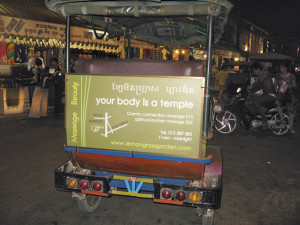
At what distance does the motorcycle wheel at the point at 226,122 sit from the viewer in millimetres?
9016

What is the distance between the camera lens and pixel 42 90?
34.9ft

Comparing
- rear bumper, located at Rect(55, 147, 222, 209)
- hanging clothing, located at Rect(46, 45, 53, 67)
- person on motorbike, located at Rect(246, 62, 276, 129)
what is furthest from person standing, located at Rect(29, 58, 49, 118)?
rear bumper, located at Rect(55, 147, 222, 209)

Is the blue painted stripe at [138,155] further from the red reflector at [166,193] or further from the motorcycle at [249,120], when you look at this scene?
the motorcycle at [249,120]

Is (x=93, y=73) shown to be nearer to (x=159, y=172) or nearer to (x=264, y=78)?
(x=159, y=172)

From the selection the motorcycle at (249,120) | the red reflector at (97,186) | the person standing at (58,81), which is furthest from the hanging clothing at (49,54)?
the red reflector at (97,186)

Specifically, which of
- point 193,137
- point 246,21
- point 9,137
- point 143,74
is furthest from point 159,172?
point 246,21

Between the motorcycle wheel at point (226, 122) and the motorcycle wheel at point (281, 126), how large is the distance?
1.22 metres

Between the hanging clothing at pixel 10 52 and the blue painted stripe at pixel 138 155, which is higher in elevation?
the hanging clothing at pixel 10 52

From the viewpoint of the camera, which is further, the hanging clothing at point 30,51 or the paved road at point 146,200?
the hanging clothing at point 30,51

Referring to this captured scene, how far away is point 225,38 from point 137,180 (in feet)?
123

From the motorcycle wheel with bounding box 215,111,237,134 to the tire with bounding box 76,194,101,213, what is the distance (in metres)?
5.67

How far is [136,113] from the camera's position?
3.41 metres

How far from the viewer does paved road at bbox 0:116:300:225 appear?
158 inches

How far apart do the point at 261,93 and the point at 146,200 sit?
567 cm
